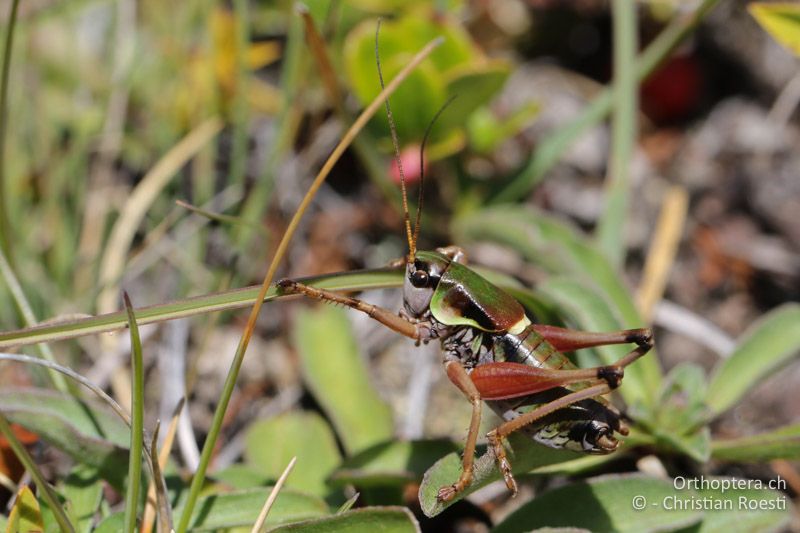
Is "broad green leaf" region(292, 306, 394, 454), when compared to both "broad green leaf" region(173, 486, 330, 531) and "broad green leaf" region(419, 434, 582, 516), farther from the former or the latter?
"broad green leaf" region(419, 434, 582, 516)

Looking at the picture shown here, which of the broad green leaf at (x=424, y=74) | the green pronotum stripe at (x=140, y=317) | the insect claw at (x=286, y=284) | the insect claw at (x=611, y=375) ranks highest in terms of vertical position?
the broad green leaf at (x=424, y=74)

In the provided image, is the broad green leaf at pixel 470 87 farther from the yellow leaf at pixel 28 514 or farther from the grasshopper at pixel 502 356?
the yellow leaf at pixel 28 514

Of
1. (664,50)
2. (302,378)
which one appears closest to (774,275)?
(664,50)

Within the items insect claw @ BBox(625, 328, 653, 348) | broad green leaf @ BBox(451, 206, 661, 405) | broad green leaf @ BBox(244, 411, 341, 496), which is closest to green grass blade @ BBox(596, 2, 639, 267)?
broad green leaf @ BBox(451, 206, 661, 405)

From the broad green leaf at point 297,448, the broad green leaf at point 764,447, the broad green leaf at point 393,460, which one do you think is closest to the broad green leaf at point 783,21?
the broad green leaf at point 764,447

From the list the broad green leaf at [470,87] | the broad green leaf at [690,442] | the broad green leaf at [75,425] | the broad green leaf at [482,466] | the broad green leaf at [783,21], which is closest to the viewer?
the broad green leaf at [482,466]

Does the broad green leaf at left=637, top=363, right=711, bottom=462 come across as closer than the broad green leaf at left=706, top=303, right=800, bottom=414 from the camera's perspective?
Yes
